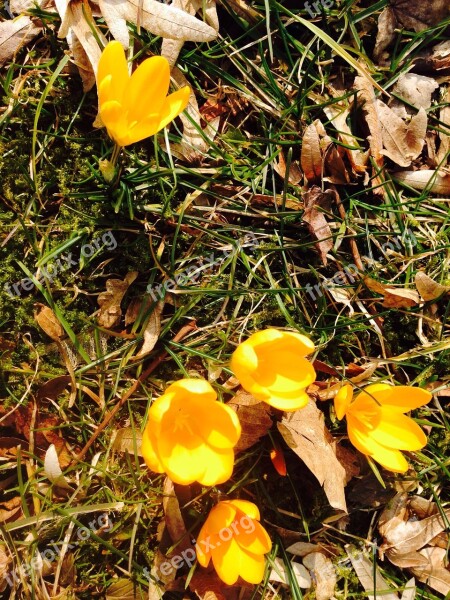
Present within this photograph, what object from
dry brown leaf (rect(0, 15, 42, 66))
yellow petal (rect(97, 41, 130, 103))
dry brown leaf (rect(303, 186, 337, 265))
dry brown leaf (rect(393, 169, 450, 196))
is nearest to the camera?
yellow petal (rect(97, 41, 130, 103))

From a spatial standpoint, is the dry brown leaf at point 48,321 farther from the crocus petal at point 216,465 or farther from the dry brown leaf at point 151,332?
the crocus petal at point 216,465

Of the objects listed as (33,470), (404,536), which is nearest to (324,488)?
(404,536)

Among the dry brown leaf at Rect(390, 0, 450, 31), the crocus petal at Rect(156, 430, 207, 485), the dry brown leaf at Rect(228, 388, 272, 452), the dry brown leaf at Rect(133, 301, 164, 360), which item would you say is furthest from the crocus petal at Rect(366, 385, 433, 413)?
the dry brown leaf at Rect(390, 0, 450, 31)

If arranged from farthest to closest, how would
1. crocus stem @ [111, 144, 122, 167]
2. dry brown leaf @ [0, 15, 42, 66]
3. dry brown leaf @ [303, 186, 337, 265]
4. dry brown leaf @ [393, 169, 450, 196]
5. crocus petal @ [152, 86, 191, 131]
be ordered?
dry brown leaf @ [393, 169, 450, 196], dry brown leaf @ [303, 186, 337, 265], dry brown leaf @ [0, 15, 42, 66], crocus stem @ [111, 144, 122, 167], crocus petal @ [152, 86, 191, 131]

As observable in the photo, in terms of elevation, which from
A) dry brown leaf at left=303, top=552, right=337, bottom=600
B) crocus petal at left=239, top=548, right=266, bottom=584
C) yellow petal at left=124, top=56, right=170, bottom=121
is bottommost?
dry brown leaf at left=303, top=552, right=337, bottom=600

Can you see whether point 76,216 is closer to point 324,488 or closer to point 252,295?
point 252,295

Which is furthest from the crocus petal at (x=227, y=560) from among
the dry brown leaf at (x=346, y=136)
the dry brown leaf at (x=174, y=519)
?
the dry brown leaf at (x=346, y=136)

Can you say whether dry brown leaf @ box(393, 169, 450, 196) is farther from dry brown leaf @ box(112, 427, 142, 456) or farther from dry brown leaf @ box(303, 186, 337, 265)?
dry brown leaf @ box(112, 427, 142, 456)
